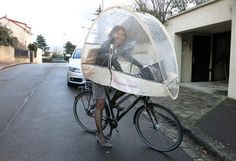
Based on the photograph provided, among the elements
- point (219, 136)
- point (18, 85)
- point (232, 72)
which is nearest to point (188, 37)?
point (232, 72)

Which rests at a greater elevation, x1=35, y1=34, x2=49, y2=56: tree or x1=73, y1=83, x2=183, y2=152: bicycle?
x1=35, y1=34, x2=49, y2=56: tree

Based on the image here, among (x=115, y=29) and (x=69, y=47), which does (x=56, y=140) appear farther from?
(x=69, y=47)

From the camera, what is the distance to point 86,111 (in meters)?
6.65

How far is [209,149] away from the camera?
577 cm

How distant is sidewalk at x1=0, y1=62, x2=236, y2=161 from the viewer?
5812 millimetres

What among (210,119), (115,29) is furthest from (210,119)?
(115,29)

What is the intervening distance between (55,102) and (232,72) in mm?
5336

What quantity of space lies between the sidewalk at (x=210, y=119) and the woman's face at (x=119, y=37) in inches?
88.5

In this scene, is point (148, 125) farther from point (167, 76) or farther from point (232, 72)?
point (232, 72)

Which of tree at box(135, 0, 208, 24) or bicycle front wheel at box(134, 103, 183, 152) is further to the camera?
tree at box(135, 0, 208, 24)

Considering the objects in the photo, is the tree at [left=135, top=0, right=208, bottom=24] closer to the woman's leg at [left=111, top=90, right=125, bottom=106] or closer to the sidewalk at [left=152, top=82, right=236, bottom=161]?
→ the sidewalk at [left=152, top=82, right=236, bottom=161]

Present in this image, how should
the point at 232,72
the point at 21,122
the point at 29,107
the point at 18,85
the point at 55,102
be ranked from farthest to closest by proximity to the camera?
1. the point at 18,85
2. the point at 232,72
3. the point at 55,102
4. the point at 29,107
5. the point at 21,122

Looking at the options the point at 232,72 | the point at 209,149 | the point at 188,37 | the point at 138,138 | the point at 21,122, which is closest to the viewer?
the point at 209,149

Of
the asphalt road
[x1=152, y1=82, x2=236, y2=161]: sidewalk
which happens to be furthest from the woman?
[x1=152, y1=82, x2=236, y2=161]: sidewalk
